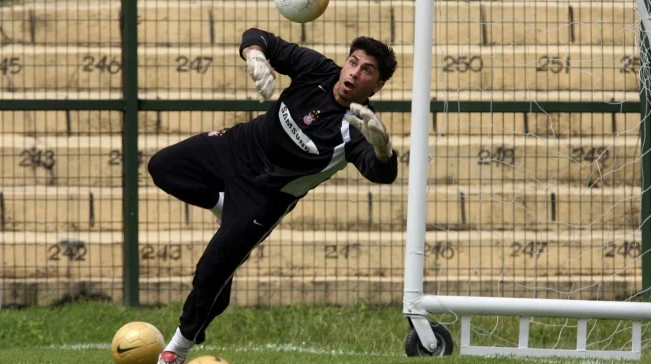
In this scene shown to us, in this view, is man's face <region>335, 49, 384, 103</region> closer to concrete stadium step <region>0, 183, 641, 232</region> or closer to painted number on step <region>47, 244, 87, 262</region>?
concrete stadium step <region>0, 183, 641, 232</region>

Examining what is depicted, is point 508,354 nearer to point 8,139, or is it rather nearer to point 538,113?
point 538,113

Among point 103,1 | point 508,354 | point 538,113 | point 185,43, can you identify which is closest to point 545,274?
point 538,113

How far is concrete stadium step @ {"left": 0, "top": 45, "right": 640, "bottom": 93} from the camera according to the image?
438 inches

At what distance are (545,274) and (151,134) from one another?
11.8ft

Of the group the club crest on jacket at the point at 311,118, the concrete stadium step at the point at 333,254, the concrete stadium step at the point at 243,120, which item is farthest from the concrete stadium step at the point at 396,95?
the club crest on jacket at the point at 311,118

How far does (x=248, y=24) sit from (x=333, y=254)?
218 cm

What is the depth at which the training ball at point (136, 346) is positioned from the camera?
7207 millimetres

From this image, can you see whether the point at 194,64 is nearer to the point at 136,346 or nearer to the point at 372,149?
the point at 136,346

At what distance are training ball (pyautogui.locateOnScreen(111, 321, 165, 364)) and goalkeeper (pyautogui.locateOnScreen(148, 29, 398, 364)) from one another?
0.26 m

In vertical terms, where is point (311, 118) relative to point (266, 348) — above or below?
above

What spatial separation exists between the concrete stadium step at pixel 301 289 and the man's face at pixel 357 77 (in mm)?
3773

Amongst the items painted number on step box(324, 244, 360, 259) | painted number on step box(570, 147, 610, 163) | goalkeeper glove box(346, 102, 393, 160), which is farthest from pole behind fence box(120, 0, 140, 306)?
goalkeeper glove box(346, 102, 393, 160)

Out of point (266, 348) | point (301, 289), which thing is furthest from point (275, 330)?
point (266, 348)

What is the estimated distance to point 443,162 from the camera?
36.4ft
